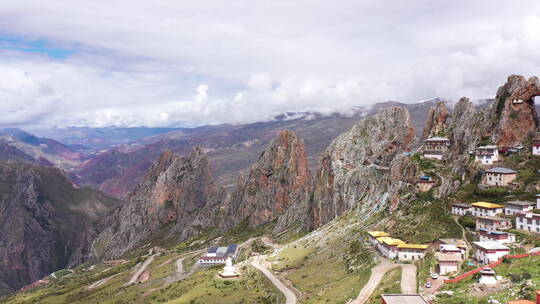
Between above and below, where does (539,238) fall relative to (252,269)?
above

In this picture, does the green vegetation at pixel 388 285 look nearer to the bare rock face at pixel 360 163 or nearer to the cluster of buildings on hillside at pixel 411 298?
the cluster of buildings on hillside at pixel 411 298

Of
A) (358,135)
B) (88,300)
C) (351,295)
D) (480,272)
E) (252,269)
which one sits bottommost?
(88,300)

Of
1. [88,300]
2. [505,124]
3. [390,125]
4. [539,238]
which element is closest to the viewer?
[539,238]

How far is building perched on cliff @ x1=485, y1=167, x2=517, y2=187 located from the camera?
346ft

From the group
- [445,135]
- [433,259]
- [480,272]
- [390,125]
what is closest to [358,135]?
[390,125]

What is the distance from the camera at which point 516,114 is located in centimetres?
12050

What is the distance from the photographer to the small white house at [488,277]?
70.7 meters

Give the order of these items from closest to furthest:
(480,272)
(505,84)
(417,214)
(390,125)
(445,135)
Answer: (480,272)
(417,214)
(505,84)
(445,135)
(390,125)

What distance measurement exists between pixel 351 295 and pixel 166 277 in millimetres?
112030

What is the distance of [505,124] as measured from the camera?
119688 mm

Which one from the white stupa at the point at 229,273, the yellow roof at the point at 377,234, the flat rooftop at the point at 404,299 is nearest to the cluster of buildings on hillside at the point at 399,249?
the yellow roof at the point at 377,234

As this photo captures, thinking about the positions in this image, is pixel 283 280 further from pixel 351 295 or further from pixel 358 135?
pixel 358 135

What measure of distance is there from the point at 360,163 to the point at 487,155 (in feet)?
238

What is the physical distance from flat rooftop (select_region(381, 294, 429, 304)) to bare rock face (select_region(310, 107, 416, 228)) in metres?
76.5
